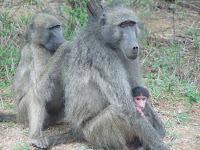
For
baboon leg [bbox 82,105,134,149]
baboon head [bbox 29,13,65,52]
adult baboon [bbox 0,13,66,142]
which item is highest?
baboon head [bbox 29,13,65,52]

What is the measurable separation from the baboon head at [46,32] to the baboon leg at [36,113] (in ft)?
2.16

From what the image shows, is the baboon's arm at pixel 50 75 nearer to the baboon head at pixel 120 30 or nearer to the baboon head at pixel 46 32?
the baboon head at pixel 46 32

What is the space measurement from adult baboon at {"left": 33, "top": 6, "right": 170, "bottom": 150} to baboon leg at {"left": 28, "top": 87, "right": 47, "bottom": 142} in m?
0.27

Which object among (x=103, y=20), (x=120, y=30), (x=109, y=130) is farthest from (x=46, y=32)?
(x=109, y=130)

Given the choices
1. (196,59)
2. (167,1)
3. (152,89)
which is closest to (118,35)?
(152,89)

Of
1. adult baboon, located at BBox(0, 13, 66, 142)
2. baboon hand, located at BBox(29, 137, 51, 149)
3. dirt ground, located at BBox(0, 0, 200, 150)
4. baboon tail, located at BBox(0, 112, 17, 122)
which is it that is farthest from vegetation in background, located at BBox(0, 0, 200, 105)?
baboon hand, located at BBox(29, 137, 51, 149)

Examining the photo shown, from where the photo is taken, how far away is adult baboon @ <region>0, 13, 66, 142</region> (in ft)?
11.9

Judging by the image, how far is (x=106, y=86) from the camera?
315 centimetres

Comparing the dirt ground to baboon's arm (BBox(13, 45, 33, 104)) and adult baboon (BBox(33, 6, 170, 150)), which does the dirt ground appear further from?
baboon's arm (BBox(13, 45, 33, 104))

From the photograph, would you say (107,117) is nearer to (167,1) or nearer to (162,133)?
(162,133)

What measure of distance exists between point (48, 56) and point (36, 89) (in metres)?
0.47

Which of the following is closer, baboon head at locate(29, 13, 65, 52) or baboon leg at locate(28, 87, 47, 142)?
baboon leg at locate(28, 87, 47, 142)

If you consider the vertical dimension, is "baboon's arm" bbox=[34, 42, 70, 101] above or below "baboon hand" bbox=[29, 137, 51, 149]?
above

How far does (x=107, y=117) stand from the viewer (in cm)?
308
